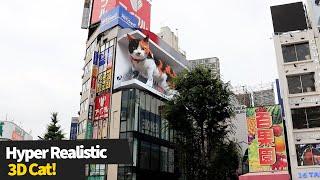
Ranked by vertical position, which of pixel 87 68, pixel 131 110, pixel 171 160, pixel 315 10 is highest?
pixel 315 10

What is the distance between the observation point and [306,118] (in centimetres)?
3192

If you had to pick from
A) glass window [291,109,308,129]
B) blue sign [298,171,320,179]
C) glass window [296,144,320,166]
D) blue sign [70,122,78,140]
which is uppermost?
blue sign [70,122,78,140]

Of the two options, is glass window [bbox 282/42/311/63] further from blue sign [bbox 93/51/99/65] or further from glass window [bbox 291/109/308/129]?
blue sign [bbox 93/51/99/65]

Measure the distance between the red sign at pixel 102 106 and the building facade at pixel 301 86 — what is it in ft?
59.3

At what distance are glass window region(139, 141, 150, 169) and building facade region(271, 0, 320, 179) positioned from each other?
48.8 ft

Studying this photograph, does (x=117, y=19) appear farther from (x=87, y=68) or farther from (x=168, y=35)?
(x=168, y=35)

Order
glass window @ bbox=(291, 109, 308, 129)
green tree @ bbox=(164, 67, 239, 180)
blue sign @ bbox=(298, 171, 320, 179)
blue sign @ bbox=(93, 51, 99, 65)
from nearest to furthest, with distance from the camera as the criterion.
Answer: blue sign @ bbox=(298, 171, 320, 179)
glass window @ bbox=(291, 109, 308, 129)
green tree @ bbox=(164, 67, 239, 180)
blue sign @ bbox=(93, 51, 99, 65)

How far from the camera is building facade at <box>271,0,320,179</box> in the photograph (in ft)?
102

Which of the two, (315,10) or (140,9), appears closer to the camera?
(315,10)

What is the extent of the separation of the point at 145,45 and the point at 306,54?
1858 cm

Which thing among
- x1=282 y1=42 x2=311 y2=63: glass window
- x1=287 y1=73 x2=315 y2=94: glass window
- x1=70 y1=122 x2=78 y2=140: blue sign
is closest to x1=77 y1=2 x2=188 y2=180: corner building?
x1=70 y1=122 x2=78 y2=140: blue sign

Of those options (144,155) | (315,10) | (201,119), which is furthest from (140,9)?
(315,10)

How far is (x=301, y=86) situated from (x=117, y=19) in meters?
21.8

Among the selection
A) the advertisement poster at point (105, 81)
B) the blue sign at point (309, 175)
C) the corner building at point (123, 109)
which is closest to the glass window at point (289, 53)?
the blue sign at point (309, 175)
